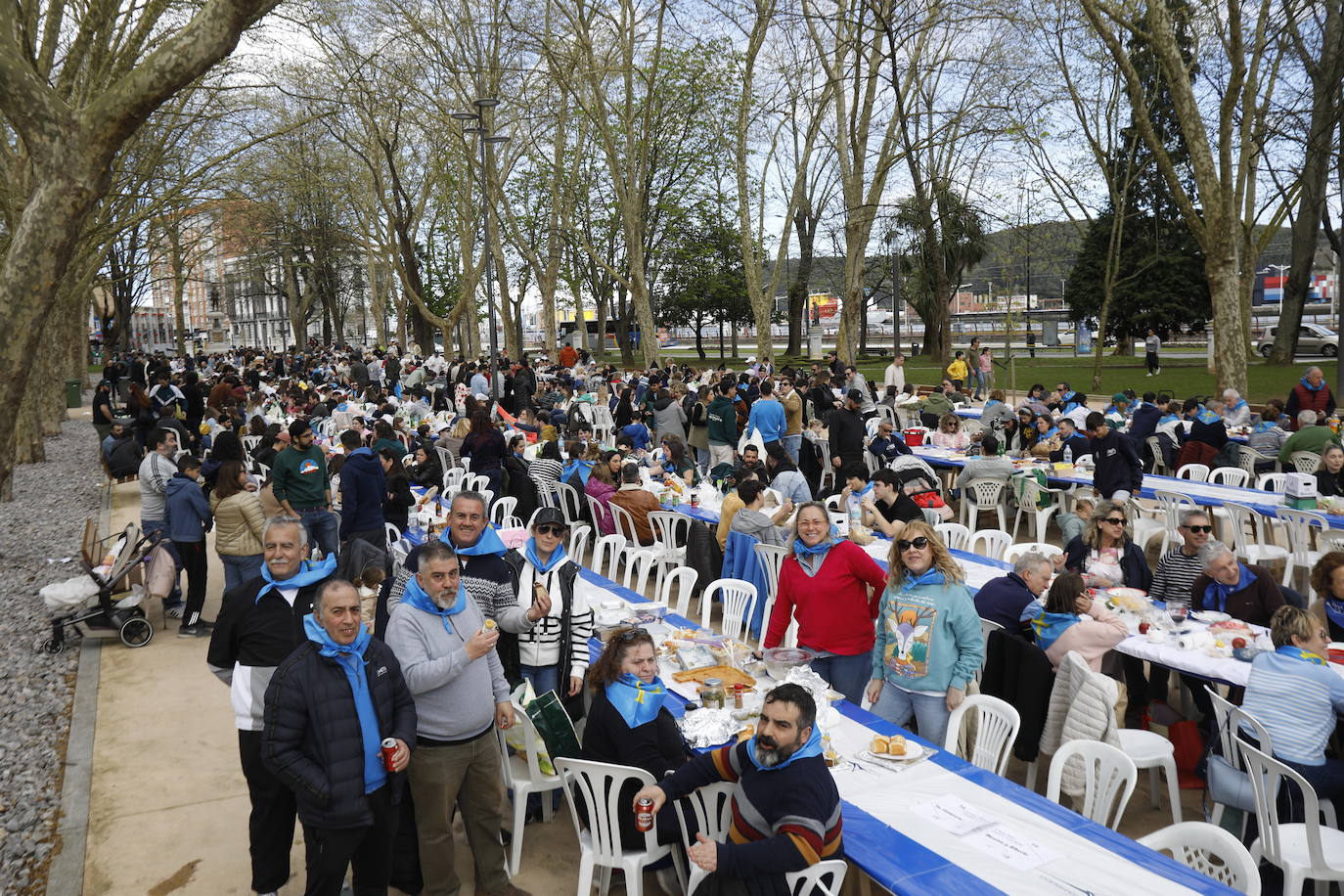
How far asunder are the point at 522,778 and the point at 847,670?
1840 mm

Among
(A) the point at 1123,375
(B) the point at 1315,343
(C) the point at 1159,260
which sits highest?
(C) the point at 1159,260

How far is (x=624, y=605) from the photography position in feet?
21.1

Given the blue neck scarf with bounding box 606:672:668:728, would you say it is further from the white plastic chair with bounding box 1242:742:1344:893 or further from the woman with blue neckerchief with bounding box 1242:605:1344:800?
the woman with blue neckerchief with bounding box 1242:605:1344:800

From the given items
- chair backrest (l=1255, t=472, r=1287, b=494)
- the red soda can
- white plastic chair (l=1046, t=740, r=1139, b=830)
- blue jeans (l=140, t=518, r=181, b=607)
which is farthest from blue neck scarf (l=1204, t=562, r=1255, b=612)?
blue jeans (l=140, t=518, r=181, b=607)

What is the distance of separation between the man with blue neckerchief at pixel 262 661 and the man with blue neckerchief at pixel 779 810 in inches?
80.9

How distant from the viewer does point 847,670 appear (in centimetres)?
539

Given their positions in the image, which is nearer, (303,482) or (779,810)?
(779,810)

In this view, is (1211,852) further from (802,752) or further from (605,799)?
(605,799)

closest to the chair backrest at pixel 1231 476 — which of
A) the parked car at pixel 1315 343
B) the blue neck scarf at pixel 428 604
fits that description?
the blue neck scarf at pixel 428 604

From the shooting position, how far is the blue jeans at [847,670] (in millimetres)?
5371

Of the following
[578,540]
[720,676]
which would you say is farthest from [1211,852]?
[578,540]

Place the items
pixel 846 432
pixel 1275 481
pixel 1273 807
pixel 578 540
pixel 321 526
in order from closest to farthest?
pixel 1273 807 → pixel 321 526 → pixel 1275 481 → pixel 578 540 → pixel 846 432

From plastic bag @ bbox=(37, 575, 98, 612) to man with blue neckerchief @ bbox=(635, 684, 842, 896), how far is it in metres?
7.07

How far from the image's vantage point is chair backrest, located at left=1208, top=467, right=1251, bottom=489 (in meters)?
11.0
